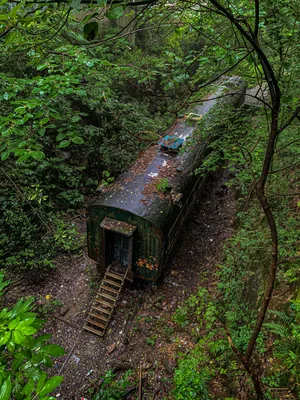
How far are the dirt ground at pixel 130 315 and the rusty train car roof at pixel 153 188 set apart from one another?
6.71ft

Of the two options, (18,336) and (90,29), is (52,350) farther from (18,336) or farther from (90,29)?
(90,29)

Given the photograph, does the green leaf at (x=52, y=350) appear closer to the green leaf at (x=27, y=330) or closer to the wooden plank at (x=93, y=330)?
the green leaf at (x=27, y=330)

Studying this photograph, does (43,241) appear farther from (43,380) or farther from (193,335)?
(43,380)

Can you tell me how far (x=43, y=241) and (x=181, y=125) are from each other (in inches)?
228

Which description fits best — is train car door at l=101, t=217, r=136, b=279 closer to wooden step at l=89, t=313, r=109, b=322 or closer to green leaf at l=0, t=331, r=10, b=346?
wooden step at l=89, t=313, r=109, b=322

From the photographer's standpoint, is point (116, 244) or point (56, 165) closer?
point (116, 244)

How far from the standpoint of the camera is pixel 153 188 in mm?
6238

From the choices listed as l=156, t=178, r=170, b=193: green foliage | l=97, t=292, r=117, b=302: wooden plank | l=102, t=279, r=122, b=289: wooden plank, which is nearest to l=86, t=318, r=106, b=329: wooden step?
l=97, t=292, r=117, b=302: wooden plank

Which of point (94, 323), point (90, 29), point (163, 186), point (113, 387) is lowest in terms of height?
point (113, 387)

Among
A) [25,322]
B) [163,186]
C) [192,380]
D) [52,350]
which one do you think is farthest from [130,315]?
[25,322]

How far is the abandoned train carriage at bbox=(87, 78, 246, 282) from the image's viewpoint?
5742mm

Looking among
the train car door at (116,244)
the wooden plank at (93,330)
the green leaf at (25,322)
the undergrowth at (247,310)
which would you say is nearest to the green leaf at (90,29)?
the green leaf at (25,322)

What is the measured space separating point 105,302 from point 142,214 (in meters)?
2.52

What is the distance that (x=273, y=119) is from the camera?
2080mm
